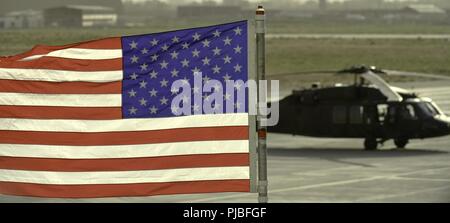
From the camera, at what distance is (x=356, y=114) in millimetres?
34406

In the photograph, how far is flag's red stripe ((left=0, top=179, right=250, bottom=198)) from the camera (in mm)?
8797

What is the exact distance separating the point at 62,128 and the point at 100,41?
80 cm

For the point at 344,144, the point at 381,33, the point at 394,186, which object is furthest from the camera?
the point at 381,33

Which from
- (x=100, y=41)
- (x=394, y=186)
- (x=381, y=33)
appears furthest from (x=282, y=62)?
(x=100, y=41)

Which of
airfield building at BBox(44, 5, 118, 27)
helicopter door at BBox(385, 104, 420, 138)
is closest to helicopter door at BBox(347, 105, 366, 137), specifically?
helicopter door at BBox(385, 104, 420, 138)

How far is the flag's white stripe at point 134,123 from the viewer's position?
888cm

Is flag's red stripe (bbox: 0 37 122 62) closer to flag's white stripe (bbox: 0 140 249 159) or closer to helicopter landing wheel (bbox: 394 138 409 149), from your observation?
flag's white stripe (bbox: 0 140 249 159)

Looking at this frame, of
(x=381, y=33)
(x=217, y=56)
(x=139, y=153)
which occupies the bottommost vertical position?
(x=381, y=33)

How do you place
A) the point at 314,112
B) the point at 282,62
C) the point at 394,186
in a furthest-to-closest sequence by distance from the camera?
the point at 282,62 → the point at 314,112 → the point at 394,186

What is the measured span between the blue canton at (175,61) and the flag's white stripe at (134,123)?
0.20 ft

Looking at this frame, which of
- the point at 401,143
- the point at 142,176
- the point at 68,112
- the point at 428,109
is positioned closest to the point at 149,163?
the point at 142,176

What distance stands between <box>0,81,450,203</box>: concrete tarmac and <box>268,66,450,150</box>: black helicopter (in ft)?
2.17
